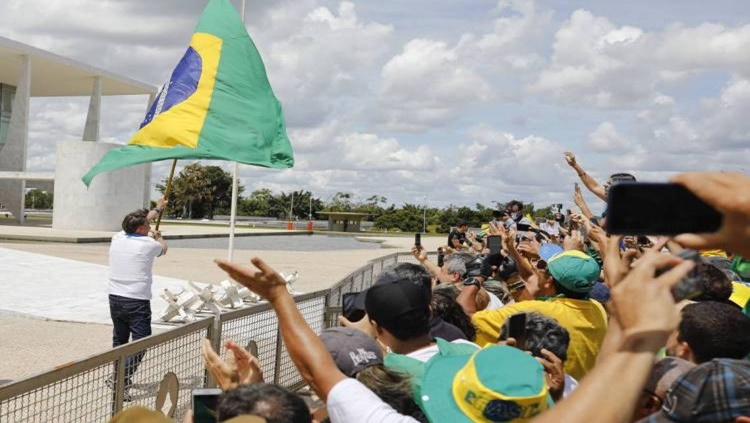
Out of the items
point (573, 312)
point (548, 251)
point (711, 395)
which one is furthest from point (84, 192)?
point (711, 395)

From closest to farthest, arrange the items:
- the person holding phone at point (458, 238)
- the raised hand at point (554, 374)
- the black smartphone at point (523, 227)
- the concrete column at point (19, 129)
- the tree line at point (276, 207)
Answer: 1. the raised hand at point (554, 374)
2. the black smartphone at point (523, 227)
3. the person holding phone at point (458, 238)
4. the concrete column at point (19, 129)
5. the tree line at point (276, 207)

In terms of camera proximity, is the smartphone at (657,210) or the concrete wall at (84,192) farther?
the concrete wall at (84,192)

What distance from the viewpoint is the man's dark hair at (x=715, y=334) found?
243 centimetres

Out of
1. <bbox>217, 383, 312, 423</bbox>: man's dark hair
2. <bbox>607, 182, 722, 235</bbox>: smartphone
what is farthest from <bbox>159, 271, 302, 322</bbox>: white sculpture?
<bbox>607, 182, 722, 235</bbox>: smartphone

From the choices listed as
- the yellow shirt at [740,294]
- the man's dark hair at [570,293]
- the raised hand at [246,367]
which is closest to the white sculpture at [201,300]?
the man's dark hair at [570,293]

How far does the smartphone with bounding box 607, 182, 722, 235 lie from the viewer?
1293mm

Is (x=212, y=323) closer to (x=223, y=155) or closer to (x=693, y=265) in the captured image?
(x=223, y=155)

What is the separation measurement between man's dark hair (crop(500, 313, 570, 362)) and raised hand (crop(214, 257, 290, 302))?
4.05ft

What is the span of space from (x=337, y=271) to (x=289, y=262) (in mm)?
3046

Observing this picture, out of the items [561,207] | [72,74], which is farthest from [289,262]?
[72,74]

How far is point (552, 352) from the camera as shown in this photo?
3088 mm

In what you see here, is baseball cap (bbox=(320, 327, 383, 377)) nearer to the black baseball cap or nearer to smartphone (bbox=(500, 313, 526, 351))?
the black baseball cap

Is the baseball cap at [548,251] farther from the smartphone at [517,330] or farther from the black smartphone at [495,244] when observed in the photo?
the smartphone at [517,330]

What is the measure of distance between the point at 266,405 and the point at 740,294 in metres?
3.37
